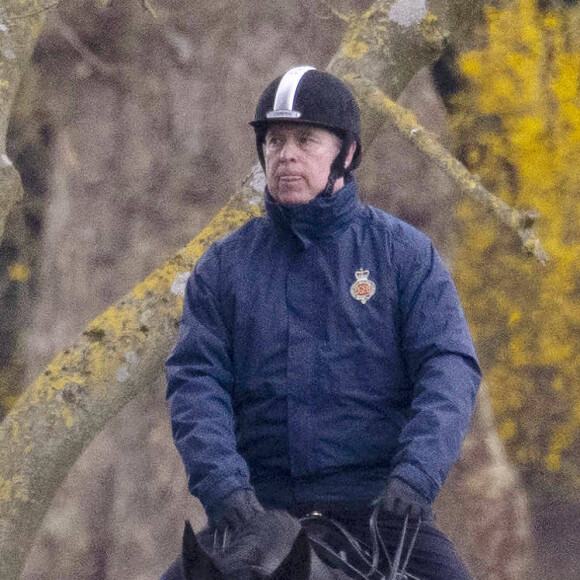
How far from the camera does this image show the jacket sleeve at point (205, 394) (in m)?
3.05

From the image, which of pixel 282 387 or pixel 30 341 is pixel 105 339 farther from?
pixel 30 341

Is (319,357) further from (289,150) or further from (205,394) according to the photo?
(289,150)

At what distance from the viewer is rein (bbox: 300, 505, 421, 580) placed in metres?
2.94

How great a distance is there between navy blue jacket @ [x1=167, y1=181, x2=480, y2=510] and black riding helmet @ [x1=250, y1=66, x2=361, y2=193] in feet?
0.58

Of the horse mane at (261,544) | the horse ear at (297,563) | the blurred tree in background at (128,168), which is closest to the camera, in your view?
the horse ear at (297,563)

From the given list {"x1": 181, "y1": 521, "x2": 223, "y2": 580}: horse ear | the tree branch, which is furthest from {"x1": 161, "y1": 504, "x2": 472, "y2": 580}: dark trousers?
the tree branch

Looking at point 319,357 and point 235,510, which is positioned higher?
point 319,357

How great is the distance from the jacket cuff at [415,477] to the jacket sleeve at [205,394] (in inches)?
16.2

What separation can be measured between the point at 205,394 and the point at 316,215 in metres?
0.62

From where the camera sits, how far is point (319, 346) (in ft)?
10.7

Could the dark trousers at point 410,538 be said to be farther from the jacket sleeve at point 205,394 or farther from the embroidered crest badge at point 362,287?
the embroidered crest badge at point 362,287

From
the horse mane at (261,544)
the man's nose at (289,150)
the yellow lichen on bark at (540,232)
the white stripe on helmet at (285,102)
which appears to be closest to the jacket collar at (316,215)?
the man's nose at (289,150)

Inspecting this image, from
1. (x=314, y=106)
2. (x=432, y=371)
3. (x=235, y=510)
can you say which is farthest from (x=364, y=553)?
(x=314, y=106)

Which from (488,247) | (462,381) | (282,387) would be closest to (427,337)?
(462,381)
